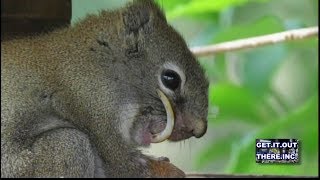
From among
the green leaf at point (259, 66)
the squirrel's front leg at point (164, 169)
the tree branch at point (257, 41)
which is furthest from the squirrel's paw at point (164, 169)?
the green leaf at point (259, 66)

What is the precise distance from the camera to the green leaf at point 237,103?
2477 millimetres

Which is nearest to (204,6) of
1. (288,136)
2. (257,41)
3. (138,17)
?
(257,41)

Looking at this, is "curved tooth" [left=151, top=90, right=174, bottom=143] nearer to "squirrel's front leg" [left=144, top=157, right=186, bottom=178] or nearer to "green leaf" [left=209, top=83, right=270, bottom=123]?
"squirrel's front leg" [left=144, top=157, right=186, bottom=178]

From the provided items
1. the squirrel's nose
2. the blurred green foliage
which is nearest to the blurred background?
the blurred green foliage

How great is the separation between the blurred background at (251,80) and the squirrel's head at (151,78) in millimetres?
156

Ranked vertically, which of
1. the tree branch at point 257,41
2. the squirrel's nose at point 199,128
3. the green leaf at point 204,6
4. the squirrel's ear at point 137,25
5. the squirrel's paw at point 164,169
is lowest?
the squirrel's paw at point 164,169

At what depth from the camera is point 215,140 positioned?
2.67 metres

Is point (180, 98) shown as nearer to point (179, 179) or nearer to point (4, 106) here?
point (179, 179)

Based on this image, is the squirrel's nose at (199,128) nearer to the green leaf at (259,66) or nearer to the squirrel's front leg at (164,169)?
the squirrel's front leg at (164,169)

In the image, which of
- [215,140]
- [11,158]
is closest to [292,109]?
[215,140]

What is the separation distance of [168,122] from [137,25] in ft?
0.80

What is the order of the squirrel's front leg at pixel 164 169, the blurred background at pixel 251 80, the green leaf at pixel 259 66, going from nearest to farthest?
the squirrel's front leg at pixel 164 169
the blurred background at pixel 251 80
the green leaf at pixel 259 66

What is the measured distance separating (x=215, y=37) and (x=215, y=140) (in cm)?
34

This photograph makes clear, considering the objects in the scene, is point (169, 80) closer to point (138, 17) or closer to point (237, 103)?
point (138, 17)
